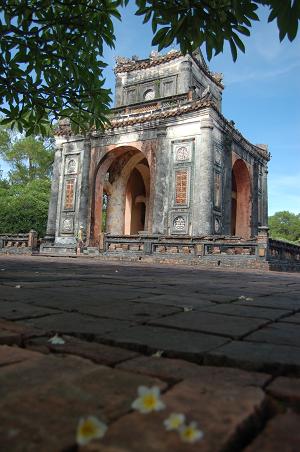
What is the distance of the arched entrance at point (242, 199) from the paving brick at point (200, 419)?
21.5 metres

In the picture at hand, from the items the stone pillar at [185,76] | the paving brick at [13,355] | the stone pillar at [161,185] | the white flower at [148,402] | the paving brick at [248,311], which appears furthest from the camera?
Result: the stone pillar at [185,76]

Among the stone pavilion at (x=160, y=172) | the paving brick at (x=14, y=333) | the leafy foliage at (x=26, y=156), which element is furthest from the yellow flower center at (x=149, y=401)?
the leafy foliage at (x=26, y=156)

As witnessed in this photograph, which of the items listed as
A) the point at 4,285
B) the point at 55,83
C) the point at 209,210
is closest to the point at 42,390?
the point at 4,285

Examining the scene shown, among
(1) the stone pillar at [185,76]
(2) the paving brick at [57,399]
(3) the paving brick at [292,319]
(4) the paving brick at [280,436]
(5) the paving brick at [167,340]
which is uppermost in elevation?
(1) the stone pillar at [185,76]

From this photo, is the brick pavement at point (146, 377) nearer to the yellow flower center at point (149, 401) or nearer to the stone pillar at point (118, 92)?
the yellow flower center at point (149, 401)

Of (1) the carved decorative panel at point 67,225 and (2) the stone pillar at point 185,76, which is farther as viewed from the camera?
(2) the stone pillar at point 185,76

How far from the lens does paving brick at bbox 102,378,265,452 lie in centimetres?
81

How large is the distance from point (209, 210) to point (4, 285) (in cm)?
1420

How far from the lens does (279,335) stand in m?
1.92

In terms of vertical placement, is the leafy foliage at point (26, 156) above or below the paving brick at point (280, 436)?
above

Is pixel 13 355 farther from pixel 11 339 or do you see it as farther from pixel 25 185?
pixel 25 185

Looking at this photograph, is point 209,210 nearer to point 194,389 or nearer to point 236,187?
point 236,187

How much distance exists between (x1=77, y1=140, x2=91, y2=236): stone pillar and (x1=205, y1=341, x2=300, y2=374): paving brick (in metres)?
19.2

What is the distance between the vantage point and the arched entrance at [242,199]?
72.6 feet
